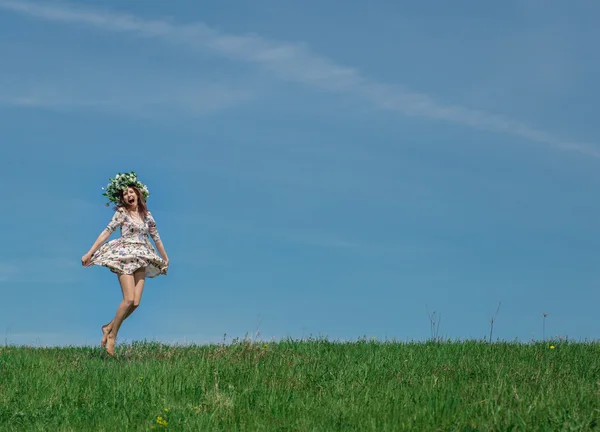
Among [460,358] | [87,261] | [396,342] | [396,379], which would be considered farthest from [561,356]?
[87,261]

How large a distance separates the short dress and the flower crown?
362 mm

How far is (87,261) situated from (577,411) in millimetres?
9297

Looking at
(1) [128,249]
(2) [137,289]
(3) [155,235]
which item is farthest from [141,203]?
(2) [137,289]

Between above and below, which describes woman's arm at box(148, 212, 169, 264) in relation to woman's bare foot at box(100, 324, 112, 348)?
above

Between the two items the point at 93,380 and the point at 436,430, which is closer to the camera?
the point at 436,430

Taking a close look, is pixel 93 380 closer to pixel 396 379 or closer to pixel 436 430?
pixel 396 379

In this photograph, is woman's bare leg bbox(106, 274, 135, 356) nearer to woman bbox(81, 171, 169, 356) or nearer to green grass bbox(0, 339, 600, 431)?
woman bbox(81, 171, 169, 356)

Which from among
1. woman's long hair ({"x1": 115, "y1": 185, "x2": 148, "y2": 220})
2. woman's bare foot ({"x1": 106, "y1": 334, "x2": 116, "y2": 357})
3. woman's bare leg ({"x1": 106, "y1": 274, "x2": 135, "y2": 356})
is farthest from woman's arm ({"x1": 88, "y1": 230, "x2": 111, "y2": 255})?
woman's bare foot ({"x1": 106, "y1": 334, "x2": 116, "y2": 357})

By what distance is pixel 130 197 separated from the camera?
14211 mm

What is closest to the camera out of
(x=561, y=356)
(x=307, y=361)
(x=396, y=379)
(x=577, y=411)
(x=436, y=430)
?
(x=436, y=430)

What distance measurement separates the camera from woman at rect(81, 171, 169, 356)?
45.0ft

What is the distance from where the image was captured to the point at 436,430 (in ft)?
23.1

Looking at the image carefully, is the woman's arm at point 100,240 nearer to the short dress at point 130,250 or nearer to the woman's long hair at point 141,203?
the short dress at point 130,250

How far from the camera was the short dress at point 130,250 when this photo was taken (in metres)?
13.7
